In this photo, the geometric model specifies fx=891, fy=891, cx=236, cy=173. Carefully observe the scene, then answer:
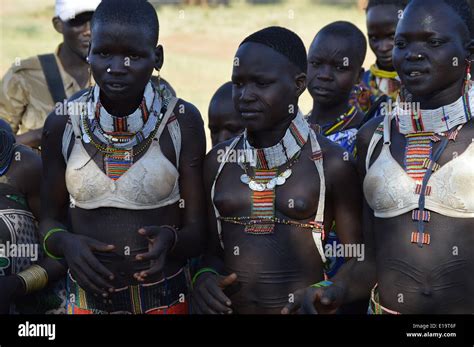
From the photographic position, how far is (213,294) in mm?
4777

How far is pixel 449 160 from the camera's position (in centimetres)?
466

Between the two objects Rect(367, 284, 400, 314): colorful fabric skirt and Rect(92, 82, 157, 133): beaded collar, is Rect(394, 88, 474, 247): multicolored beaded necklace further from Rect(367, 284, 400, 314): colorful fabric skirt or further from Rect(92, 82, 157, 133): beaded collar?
Rect(92, 82, 157, 133): beaded collar

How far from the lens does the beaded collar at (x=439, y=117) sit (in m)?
4.72

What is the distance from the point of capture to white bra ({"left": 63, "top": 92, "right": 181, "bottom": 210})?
5020mm

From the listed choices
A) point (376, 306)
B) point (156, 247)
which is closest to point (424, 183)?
point (376, 306)

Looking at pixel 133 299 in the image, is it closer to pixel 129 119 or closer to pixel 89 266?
pixel 89 266

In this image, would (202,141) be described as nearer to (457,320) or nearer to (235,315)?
(235,315)

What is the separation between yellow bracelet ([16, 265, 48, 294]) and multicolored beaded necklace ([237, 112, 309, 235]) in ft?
4.24

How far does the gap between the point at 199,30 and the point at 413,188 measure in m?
23.5

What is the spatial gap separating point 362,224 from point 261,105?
0.87 metres

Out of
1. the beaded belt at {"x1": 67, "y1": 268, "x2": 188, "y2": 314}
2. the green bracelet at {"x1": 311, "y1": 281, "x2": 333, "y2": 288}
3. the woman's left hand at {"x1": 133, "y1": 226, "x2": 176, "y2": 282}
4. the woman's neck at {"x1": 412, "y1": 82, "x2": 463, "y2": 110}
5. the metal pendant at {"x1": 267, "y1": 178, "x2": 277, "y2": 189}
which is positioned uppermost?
the woman's neck at {"x1": 412, "y1": 82, "x2": 463, "y2": 110}

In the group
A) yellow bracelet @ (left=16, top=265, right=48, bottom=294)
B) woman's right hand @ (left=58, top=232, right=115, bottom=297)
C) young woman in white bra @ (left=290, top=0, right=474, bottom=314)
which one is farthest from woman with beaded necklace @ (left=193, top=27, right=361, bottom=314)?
yellow bracelet @ (left=16, top=265, right=48, bottom=294)

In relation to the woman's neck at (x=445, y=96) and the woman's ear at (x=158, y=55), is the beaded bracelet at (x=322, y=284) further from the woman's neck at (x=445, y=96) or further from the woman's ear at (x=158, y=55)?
the woman's ear at (x=158, y=55)

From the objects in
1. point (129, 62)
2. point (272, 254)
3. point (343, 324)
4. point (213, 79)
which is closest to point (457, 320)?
point (343, 324)
